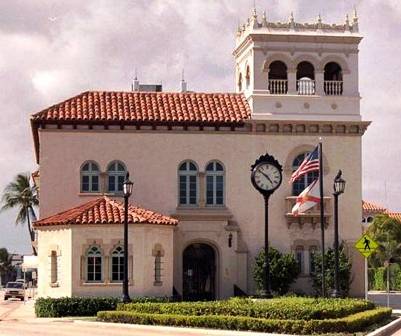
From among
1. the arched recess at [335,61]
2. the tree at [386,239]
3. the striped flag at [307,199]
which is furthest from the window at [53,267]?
the tree at [386,239]

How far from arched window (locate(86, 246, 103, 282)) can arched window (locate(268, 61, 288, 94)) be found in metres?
11.5

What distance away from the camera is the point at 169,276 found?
42031 millimetres

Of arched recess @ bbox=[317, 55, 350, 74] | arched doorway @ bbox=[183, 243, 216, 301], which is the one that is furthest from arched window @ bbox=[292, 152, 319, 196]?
arched doorway @ bbox=[183, 243, 216, 301]

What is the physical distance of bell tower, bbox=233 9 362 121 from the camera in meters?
45.9

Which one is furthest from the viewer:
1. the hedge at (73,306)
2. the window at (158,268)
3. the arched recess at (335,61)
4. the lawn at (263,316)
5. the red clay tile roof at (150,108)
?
the arched recess at (335,61)

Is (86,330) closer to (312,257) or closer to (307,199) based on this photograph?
(307,199)

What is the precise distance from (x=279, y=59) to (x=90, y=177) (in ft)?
34.0

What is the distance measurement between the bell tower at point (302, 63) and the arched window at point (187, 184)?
383 cm

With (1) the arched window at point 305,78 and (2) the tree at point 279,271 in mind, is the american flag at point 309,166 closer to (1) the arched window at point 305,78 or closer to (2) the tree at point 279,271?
(2) the tree at point 279,271

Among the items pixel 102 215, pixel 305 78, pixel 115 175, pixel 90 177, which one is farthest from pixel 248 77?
pixel 102 215

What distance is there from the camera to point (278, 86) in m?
46.4

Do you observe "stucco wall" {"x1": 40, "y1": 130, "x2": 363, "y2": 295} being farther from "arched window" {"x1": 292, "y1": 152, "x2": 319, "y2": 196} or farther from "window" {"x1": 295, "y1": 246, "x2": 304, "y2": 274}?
"window" {"x1": 295, "y1": 246, "x2": 304, "y2": 274}

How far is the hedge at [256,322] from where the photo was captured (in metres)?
27.1

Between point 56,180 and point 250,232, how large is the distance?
29.8 feet
